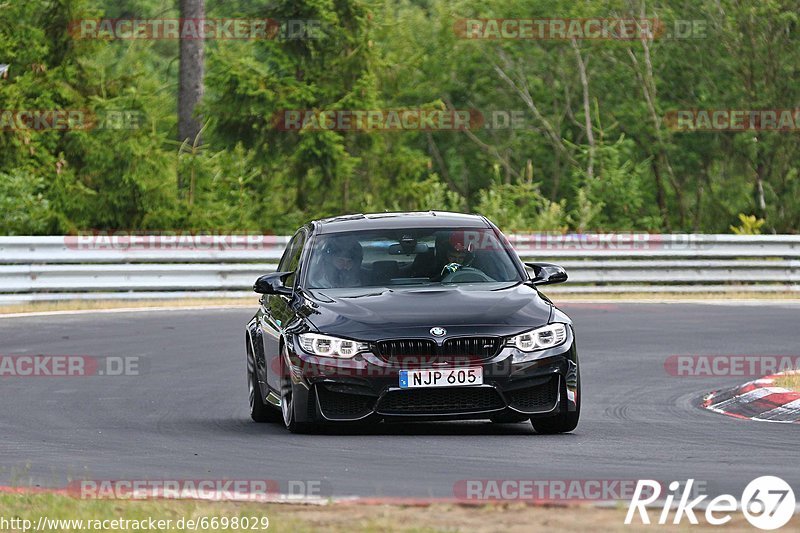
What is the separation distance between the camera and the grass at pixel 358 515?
265 inches

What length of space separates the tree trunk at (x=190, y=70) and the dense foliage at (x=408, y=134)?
0.40 meters

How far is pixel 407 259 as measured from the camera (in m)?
11.8

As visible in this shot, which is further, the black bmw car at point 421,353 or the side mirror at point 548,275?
the side mirror at point 548,275

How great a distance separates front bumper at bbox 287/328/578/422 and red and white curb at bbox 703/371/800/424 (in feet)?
6.96

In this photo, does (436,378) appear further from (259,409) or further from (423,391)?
(259,409)

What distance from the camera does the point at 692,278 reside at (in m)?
26.6

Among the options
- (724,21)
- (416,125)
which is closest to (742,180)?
(724,21)

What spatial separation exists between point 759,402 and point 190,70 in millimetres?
23983

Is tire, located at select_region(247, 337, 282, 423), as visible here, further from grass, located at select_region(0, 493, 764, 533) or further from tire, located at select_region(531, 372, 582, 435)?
grass, located at select_region(0, 493, 764, 533)

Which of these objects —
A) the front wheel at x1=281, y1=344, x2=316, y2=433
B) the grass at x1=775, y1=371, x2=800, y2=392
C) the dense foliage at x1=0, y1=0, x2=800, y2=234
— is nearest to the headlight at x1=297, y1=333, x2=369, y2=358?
the front wheel at x1=281, y1=344, x2=316, y2=433

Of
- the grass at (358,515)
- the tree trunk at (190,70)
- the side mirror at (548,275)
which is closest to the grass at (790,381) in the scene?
the side mirror at (548,275)

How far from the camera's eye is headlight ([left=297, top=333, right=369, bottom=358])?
10.4 metres

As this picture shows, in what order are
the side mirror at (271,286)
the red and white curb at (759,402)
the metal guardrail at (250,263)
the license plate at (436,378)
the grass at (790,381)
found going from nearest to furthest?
the license plate at (436,378) < the side mirror at (271,286) < the red and white curb at (759,402) < the grass at (790,381) < the metal guardrail at (250,263)

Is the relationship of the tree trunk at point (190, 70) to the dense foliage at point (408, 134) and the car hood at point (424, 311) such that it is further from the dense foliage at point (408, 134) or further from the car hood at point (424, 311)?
the car hood at point (424, 311)
